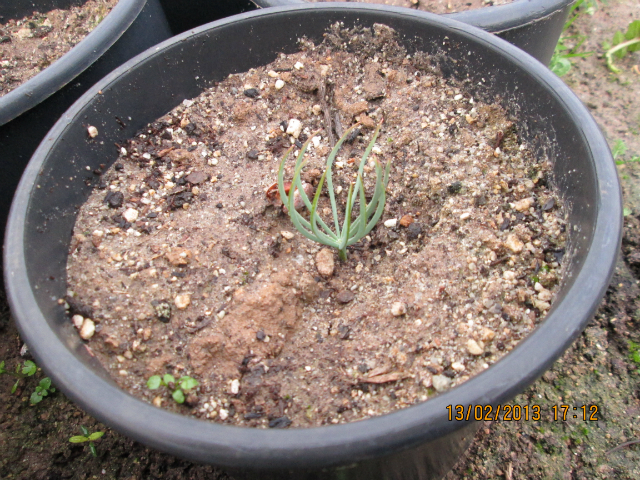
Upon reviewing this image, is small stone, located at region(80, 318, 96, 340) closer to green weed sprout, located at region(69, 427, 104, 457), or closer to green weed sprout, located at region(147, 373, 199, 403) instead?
green weed sprout, located at region(147, 373, 199, 403)

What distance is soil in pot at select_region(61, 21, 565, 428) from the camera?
3.08ft

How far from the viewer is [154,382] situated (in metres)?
0.89

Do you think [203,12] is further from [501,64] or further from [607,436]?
[607,436]

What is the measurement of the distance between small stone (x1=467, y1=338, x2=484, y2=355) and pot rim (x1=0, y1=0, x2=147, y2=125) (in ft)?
3.93

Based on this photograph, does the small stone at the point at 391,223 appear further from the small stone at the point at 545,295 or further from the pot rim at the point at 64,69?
the pot rim at the point at 64,69

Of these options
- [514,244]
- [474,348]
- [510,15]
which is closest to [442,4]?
[510,15]

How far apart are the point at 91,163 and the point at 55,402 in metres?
0.75

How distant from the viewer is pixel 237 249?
115 centimetres

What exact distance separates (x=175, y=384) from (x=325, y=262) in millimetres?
436

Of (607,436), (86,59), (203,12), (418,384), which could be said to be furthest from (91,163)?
(607,436)

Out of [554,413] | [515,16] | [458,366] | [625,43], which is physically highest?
[515,16]

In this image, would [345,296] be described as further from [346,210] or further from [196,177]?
[196,177]

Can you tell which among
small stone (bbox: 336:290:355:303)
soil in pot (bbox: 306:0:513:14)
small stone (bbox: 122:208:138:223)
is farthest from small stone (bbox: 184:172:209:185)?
soil in pot (bbox: 306:0:513:14)

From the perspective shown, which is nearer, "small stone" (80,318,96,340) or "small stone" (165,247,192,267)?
"small stone" (80,318,96,340)
